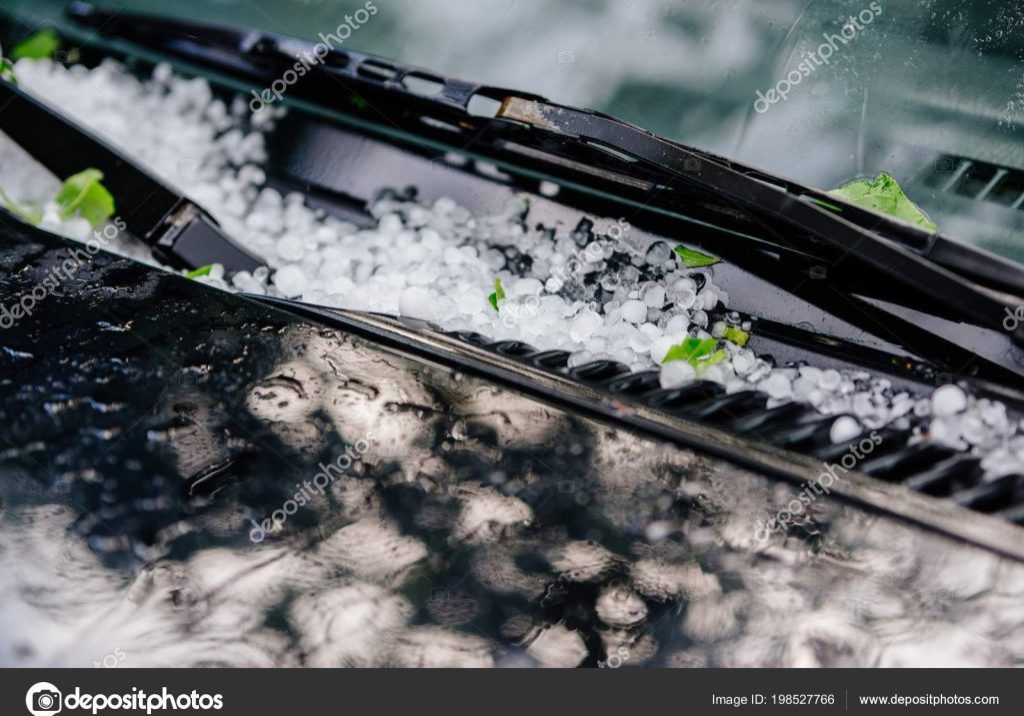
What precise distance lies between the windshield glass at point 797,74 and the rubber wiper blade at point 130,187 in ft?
2.73

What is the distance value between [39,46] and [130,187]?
1045 millimetres

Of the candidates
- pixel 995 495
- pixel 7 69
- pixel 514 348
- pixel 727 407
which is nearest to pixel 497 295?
pixel 514 348

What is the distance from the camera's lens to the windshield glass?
1.67 metres

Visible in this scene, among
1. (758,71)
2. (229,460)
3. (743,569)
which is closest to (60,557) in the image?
(229,460)

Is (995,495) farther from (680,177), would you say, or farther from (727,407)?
(680,177)

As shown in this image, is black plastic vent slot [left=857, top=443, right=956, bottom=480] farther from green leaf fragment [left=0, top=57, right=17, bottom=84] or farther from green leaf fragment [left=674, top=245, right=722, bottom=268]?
green leaf fragment [left=0, top=57, right=17, bottom=84]

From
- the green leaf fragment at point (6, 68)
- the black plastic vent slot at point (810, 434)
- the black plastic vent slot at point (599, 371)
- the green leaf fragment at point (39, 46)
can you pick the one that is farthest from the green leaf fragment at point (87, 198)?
the black plastic vent slot at point (599, 371)

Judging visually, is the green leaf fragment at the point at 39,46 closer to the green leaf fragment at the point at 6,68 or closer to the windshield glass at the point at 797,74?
the green leaf fragment at the point at 6,68

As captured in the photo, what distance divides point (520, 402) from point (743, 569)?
15.6 inches

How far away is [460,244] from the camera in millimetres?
1751

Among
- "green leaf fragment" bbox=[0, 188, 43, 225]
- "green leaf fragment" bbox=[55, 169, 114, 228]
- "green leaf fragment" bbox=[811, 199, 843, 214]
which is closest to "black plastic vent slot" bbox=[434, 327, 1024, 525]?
"green leaf fragment" bbox=[811, 199, 843, 214]

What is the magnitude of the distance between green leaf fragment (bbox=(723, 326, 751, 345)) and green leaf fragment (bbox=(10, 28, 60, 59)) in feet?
7.30

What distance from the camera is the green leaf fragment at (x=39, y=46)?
235 cm

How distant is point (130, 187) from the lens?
1735 mm
